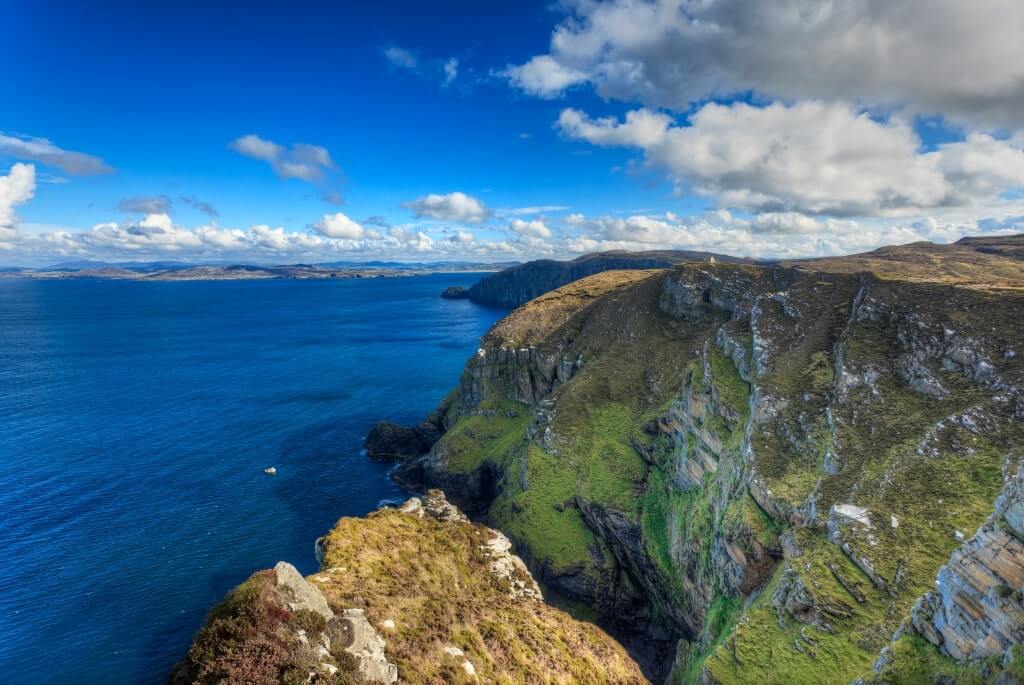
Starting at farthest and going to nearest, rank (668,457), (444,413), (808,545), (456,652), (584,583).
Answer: (444,413) → (668,457) → (584,583) → (808,545) → (456,652)

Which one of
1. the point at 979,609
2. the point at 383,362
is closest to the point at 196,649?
the point at 979,609

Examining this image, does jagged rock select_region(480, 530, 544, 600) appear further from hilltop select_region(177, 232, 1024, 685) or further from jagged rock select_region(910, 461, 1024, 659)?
jagged rock select_region(910, 461, 1024, 659)

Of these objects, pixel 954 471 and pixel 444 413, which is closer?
pixel 954 471

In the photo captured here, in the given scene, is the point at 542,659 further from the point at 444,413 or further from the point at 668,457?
the point at 444,413

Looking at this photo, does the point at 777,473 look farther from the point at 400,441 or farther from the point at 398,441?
the point at 398,441

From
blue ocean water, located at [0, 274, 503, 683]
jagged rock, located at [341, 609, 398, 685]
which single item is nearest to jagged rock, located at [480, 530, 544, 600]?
jagged rock, located at [341, 609, 398, 685]

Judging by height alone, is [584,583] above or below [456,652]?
below

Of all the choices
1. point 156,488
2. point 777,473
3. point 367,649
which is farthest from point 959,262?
point 156,488
